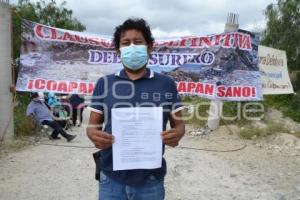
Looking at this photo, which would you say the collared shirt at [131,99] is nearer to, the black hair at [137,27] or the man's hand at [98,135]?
the man's hand at [98,135]

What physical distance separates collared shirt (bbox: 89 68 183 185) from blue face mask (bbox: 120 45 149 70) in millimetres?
65

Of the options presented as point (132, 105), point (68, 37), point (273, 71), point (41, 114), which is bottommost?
point (41, 114)

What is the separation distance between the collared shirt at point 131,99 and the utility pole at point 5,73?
6.21 metres

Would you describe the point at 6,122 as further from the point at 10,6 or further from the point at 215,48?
the point at 215,48

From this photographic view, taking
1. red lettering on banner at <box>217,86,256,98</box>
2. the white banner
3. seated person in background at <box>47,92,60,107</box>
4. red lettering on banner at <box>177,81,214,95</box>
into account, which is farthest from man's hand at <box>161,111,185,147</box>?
seated person in background at <box>47,92,60,107</box>

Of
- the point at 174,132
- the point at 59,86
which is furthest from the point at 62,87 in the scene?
the point at 174,132

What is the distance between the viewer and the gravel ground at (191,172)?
5.40m

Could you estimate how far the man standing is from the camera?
251 centimetres

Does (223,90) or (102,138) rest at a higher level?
(223,90)

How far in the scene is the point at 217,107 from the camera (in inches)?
404

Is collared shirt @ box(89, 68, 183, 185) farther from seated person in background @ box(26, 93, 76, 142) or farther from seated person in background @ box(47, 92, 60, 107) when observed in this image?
seated person in background @ box(47, 92, 60, 107)

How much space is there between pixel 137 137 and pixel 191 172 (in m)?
4.22

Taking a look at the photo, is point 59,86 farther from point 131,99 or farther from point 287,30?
point 287,30

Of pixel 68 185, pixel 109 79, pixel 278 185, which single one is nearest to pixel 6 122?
pixel 68 185
